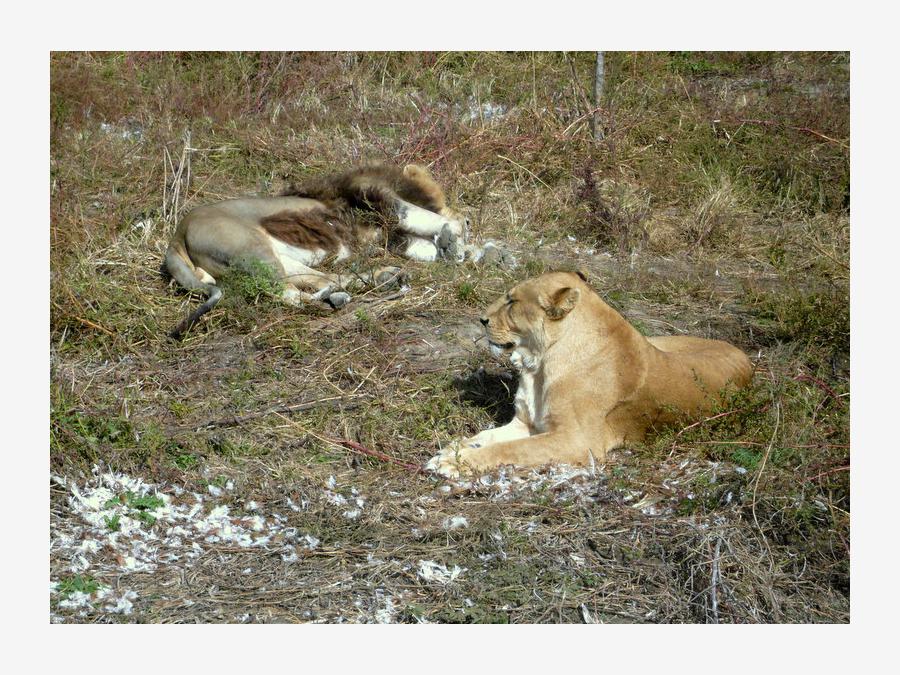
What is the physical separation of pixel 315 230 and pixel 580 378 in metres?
3.62

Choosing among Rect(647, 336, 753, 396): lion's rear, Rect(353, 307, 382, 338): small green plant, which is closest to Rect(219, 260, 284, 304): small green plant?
Rect(353, 307, 382, 338): small green plant

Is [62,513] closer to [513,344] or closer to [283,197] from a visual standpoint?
[513,344]

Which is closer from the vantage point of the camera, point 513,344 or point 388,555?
point 388,555

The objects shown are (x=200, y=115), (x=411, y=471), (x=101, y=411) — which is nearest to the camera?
(x=411, y=471)

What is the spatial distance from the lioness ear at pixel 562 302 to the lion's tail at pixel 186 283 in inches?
106

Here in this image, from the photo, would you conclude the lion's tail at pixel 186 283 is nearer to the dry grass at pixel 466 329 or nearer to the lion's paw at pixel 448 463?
the dry grass at pixel 466 329

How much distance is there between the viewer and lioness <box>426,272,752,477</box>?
5062 mm

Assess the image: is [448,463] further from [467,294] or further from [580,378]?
[467,294]

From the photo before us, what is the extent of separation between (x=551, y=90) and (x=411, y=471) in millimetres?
6504

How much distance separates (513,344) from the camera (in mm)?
5340

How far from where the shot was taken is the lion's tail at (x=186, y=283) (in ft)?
21.9

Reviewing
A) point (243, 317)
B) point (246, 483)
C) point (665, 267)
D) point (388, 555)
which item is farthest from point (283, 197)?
point (388, 555)

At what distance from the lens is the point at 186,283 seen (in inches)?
290

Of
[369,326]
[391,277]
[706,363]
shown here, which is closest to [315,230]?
[391,277]
